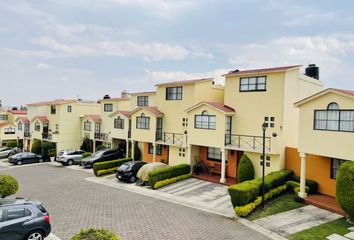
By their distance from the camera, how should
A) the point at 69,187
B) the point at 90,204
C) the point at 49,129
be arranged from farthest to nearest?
the point at 49,129, the point at 69,187, the point at 90,204

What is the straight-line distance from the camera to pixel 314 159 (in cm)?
1894

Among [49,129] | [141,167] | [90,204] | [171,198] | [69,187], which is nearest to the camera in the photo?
[90,204]

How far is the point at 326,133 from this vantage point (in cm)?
1620

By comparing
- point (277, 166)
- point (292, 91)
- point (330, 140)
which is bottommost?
point (277, 166)

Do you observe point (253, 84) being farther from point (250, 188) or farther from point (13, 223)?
point (13, 223)

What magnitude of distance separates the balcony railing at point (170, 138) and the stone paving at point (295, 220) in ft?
40.3

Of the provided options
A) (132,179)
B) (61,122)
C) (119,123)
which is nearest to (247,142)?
(132,179)

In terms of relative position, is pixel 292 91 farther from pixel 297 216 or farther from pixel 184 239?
pixel 184 239

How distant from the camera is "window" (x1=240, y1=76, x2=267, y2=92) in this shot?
21375 millimetres

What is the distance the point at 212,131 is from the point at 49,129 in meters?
27.8

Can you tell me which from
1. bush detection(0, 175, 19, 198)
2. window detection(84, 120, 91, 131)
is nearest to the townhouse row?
window detection(84, 120, 91, 131)

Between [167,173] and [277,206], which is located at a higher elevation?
[167,173]

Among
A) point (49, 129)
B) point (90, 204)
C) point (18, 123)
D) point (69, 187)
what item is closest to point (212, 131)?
point (90, 204)

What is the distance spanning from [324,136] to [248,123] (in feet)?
21.6
